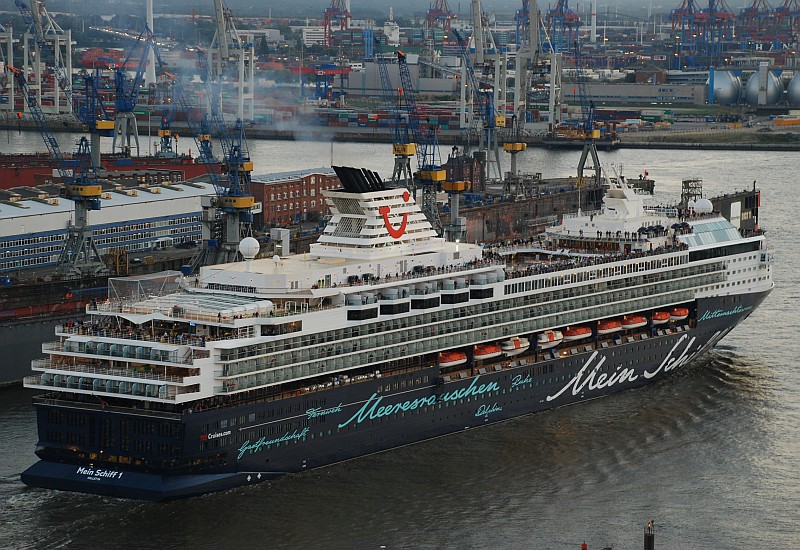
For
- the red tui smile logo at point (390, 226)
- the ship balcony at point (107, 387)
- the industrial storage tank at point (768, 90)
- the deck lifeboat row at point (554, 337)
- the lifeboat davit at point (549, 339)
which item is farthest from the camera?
the industrial storage tank at point (768, 90)

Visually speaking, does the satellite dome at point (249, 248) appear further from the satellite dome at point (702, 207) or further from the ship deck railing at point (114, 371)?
the satellite dome at point (702, 207)

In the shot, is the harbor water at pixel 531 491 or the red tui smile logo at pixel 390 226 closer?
the harbor water at pixel 531 491

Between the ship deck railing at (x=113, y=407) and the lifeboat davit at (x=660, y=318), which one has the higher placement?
the lifeboat davit at (x=660, y=318)

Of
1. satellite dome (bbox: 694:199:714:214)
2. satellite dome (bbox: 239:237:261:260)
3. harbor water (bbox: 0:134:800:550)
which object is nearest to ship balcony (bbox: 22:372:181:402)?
harbor water (bbox: 0:134:800:550)

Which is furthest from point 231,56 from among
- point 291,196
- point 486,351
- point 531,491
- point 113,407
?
point 113,407

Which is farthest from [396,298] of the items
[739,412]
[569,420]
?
[739,412]

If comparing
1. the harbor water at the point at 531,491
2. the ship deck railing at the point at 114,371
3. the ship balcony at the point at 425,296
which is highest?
the ship balcony at the point at 425,296

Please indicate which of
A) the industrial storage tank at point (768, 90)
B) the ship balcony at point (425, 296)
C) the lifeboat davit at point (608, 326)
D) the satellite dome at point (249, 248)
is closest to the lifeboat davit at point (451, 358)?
the ship balcony at point (425, 296)
